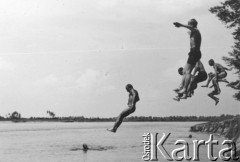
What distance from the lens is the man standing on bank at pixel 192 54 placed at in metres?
13.7

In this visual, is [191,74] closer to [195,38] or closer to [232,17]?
[195,38]

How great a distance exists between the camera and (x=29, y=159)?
38.8 metres

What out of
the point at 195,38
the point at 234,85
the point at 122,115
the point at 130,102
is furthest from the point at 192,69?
the point at 234,85

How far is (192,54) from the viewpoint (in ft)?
45.7

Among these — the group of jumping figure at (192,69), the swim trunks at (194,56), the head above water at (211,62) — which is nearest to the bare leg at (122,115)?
the group of jumping figure at (192,69)

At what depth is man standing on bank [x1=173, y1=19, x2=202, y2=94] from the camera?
13.7m

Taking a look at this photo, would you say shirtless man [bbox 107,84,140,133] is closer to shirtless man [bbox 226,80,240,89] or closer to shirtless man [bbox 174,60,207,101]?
shirtless man [bbox 174,60,207,101]

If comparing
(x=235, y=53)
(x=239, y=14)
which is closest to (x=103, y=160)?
(x=235, y=53)

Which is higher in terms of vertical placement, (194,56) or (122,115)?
(194,56)

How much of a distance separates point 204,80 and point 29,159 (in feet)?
91.4

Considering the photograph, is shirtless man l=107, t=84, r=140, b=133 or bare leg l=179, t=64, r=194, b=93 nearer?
bare leg l=179, t=64, r=194, b=93

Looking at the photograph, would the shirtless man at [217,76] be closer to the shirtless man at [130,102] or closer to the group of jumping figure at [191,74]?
the group of jumping figure at [191,74]

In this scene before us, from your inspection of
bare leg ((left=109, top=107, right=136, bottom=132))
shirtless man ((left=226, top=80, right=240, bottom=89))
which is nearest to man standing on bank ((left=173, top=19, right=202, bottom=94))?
bare leg ((left=109, top=107, right=136, bottom=132))

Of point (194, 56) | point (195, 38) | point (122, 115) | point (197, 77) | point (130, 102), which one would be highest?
point (195, 38)
